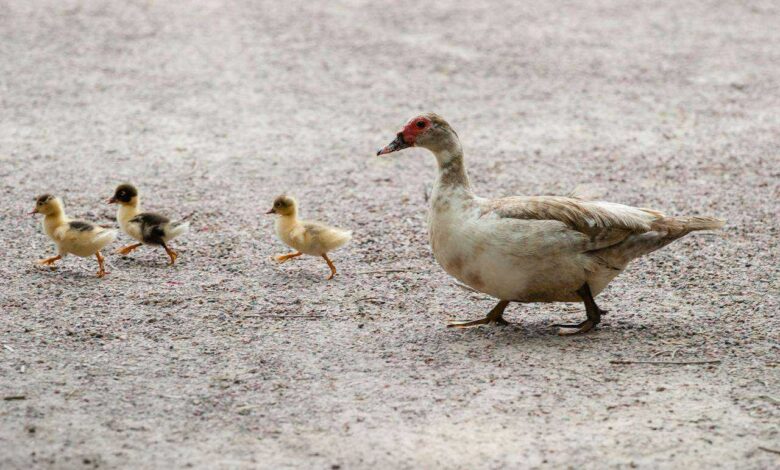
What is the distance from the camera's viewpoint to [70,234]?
693 centimetres

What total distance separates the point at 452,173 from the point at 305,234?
1326 millimetres

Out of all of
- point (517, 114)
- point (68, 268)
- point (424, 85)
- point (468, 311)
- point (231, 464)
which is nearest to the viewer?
point (231, 464)

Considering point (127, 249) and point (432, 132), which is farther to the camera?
point (127, 249)

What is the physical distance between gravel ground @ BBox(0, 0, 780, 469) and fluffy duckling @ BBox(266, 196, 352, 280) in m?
0.21

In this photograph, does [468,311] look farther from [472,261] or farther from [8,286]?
[8,286]

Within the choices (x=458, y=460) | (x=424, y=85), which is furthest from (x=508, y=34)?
(x=458, y=460)

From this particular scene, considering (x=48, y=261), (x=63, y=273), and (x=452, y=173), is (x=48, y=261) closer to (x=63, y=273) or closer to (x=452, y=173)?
(x=63, y=273)

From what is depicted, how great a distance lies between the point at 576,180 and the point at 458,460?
5.00 metres

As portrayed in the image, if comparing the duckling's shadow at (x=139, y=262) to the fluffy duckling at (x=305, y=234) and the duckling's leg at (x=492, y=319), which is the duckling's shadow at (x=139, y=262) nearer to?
the fluffy duckling at (x=305, y=234)

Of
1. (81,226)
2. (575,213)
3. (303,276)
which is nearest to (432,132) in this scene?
(575,213)

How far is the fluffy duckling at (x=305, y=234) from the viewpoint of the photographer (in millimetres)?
7109

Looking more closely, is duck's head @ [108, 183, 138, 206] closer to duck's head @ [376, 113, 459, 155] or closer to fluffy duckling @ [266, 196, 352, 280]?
fluffy duckling @ [266, 196, 352, 280]

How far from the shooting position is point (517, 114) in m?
10.9

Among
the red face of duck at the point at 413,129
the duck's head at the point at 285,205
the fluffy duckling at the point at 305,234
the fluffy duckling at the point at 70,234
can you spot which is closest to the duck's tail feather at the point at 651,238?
the red face of duck at the point at 413,129
